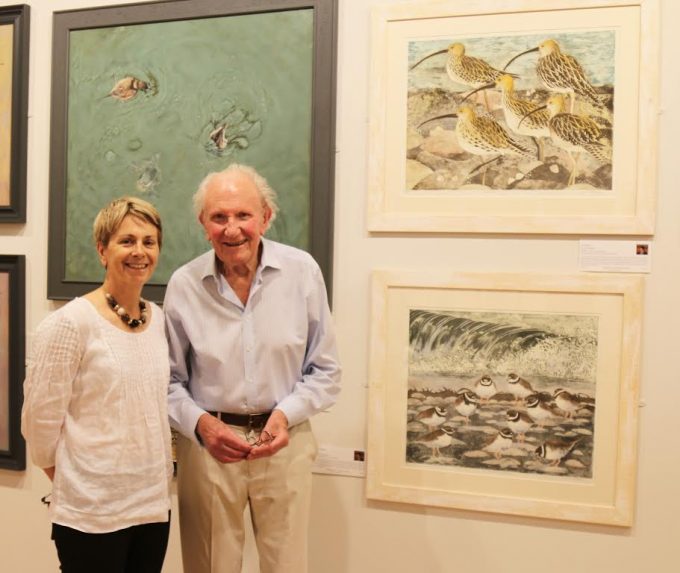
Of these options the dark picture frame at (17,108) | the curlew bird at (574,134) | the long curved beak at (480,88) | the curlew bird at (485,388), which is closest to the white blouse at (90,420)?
the curlew bird at (485,388)

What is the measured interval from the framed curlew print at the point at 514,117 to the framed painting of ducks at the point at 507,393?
188 mm

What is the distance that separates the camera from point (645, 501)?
179 cm

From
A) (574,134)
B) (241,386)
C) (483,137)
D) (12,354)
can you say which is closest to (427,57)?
(483,137)

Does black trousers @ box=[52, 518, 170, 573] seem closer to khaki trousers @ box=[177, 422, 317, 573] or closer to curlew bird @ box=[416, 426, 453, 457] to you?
khaki trousers @ box=[177, 422, 317, 573]

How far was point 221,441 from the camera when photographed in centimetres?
153

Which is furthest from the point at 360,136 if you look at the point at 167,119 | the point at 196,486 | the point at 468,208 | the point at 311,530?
the point at 311,530

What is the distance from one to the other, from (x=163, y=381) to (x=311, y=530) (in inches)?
32.3

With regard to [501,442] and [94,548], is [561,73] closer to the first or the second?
[501,442]

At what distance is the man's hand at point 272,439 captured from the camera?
1527mm

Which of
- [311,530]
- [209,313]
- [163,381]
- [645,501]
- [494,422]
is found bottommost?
[311,530]

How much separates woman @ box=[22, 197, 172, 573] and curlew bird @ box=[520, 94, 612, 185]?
1.10 m

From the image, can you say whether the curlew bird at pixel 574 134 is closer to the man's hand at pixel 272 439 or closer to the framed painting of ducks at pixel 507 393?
the framed painting of ducks at pixel 507 393

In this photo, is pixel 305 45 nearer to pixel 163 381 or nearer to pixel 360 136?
pixel 360 136

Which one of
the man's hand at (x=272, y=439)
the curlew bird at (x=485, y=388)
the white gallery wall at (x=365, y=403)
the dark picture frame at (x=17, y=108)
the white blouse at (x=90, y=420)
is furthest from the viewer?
the dark picture frame at (x=17, y=108)
